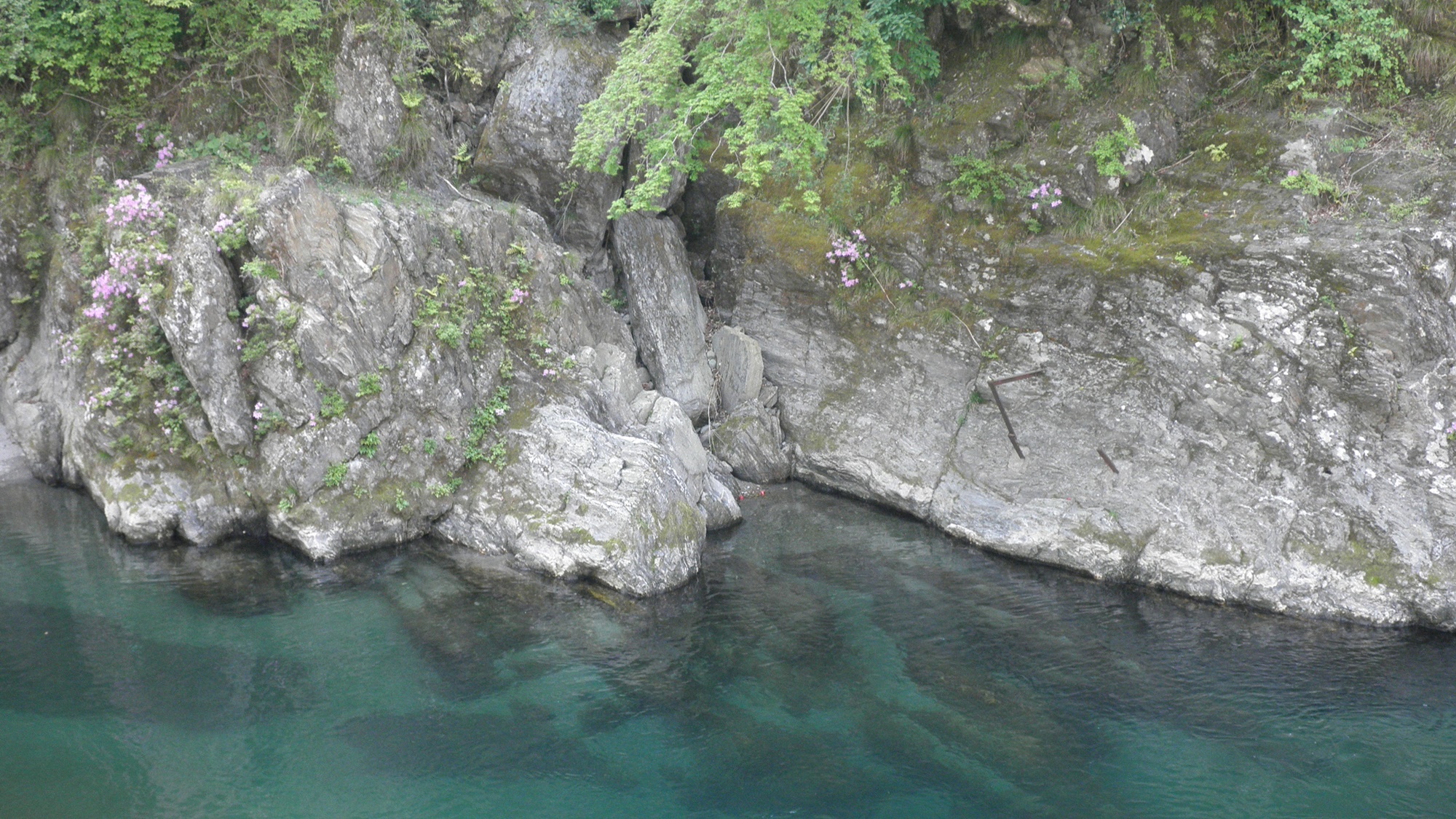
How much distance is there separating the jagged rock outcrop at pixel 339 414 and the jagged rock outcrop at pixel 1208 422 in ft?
13.9

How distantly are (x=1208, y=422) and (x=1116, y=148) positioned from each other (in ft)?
13.9

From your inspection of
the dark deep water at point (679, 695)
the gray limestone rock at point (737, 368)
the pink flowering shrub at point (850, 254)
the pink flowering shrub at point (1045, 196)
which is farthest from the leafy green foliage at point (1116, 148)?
the gray limestone rock at point (737, 368)

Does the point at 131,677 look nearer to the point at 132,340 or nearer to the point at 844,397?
the point at 132,340

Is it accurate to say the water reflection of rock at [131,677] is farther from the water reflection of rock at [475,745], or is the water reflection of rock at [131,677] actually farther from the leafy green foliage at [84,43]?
the leafy green foliage at [84,43]

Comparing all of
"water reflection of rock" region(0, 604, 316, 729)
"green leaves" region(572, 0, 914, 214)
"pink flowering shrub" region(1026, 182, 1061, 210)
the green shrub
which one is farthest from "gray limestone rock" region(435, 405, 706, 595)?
"pink flowering shrub" region(1026, 182, 1061, 210)

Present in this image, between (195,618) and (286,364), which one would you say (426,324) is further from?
(195,618)

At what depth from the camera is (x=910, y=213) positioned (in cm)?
1445

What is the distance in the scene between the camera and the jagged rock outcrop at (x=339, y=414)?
445 inches

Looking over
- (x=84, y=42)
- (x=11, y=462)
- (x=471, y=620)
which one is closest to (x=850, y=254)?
(x=471, y=620)

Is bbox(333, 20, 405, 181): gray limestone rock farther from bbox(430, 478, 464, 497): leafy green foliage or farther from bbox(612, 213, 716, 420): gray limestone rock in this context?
bbox(430, 478, 464, 497): leafy green foliage

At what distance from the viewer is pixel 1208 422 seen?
1180 centimetres

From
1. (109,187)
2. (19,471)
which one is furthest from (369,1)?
(19,471)

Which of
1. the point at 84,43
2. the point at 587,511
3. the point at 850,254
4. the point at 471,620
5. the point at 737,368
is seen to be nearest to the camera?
the point at 471,620

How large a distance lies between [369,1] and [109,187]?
486 centimetres
